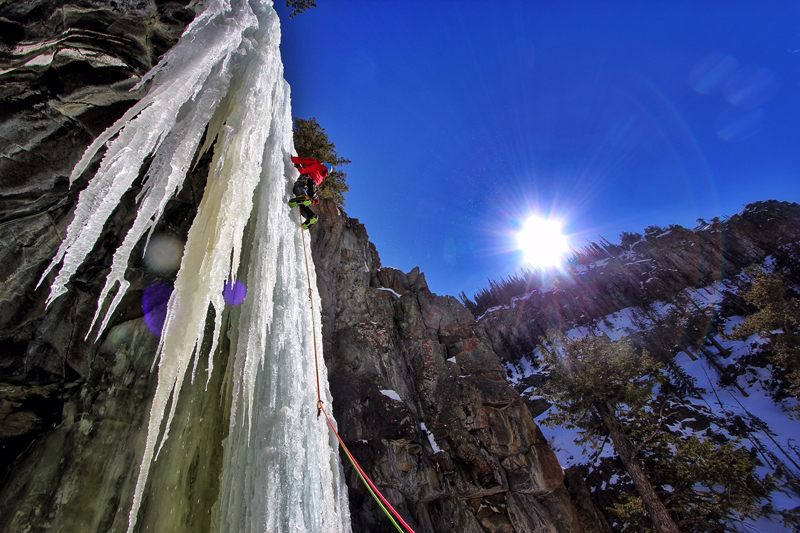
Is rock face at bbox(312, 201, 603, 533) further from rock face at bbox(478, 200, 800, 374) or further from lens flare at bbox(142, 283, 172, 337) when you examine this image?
rock face at bbox(478, 200, 800, 374)

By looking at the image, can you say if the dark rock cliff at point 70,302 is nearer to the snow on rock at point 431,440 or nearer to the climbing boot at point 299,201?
the climbing boot at point 299,201

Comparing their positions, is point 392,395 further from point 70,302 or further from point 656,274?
point 656,274

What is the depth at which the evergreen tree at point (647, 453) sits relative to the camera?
946 cm

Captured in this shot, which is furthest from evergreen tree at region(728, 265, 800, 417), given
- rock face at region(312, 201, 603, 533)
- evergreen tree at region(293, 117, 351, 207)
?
evergreen tree at region(293, 117, 351, 207)

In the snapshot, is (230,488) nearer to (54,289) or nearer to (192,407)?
(192,407)

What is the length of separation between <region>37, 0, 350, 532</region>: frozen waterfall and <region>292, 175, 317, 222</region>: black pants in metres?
0.58

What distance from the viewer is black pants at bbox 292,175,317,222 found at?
4887mm

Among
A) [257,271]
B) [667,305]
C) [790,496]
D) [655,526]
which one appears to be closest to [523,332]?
[667,305]

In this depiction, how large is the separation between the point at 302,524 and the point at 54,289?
8.38ft

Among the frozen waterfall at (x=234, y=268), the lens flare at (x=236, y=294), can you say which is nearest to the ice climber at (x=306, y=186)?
the frozen waterfall at (x=234, y=268)

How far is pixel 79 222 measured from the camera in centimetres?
223

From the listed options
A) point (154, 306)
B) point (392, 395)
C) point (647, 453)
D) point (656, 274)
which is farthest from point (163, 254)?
point (656, 274)

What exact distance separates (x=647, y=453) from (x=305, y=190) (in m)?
14.5

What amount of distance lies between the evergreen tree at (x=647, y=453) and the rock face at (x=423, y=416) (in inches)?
88.8
